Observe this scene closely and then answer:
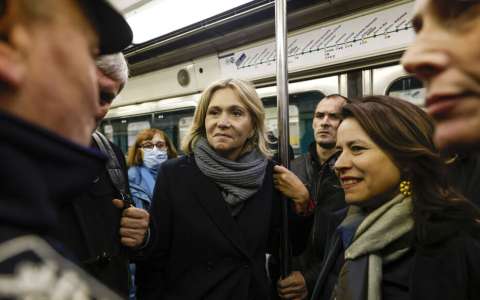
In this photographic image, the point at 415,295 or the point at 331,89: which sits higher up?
the point at 331,89

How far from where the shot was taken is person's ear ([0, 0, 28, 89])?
42 cm

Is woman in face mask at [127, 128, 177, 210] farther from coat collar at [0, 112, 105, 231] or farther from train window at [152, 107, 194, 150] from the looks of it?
coat collar at [0, 112, 105, 231]

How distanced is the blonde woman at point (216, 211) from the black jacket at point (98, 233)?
23 centimetres

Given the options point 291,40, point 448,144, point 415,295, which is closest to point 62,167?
point 448,144

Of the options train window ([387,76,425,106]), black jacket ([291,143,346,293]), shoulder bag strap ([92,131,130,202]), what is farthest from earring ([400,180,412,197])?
train window ([387,76,425,106])

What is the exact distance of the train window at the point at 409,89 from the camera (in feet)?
8.35

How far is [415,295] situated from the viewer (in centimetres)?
107

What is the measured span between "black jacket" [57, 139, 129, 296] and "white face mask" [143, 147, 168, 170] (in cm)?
204

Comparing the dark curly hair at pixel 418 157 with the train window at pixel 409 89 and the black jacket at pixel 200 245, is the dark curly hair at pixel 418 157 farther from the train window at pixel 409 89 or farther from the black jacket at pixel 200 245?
the train window at pixel 409 89

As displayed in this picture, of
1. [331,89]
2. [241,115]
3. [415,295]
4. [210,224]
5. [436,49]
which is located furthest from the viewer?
[331,89]

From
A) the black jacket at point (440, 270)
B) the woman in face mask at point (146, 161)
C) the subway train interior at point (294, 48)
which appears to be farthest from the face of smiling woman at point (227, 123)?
the woman in face mask at point (146, 161)

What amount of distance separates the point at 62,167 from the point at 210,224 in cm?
115

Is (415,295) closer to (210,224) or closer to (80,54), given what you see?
(210,224)

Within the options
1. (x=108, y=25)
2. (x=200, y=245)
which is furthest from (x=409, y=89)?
(x=108, y=25)
